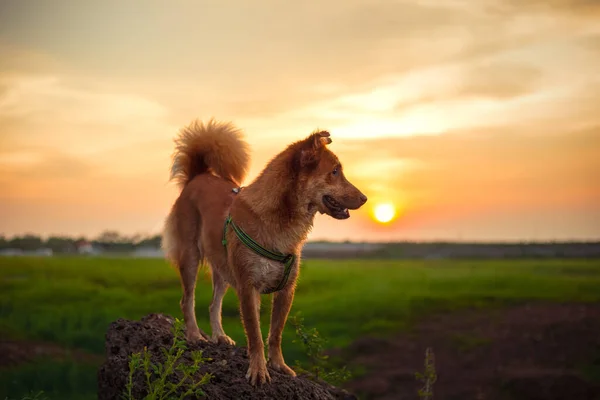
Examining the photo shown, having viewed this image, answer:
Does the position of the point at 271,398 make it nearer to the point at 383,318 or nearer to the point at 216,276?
the point at 216,276

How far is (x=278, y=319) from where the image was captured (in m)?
7.00

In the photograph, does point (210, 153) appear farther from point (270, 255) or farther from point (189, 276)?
point (270, 255)

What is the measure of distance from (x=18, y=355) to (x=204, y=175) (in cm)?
843

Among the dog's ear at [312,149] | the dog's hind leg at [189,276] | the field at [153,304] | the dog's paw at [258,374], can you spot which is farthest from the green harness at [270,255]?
the field at [153,304]

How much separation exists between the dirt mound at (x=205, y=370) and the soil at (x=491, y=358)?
18.9ft

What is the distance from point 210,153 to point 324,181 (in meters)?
2.86

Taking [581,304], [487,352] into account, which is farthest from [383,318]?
[581,304]

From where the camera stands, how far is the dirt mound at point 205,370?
6621 millimetres

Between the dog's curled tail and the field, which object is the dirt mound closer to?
the field

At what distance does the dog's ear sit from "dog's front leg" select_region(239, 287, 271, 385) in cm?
135

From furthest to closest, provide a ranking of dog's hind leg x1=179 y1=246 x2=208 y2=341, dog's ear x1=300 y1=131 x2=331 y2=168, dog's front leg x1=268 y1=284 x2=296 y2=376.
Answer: dog's hind leg x1=179 y1=246 x2=208 y2=341 < dog's front leg x1=268 y1=284 x2=296 y2=376 < dog's ear x1=300 y1=131 x2=331 y2=168

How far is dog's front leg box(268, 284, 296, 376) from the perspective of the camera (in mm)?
6961

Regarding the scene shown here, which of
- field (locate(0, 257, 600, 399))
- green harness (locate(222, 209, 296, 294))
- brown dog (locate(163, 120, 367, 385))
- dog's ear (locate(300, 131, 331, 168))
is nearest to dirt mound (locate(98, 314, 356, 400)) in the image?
brown dog (locate(163, 120, 367, 385))

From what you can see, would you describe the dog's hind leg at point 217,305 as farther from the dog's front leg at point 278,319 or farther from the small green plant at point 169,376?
the small green plant at point 169,376
